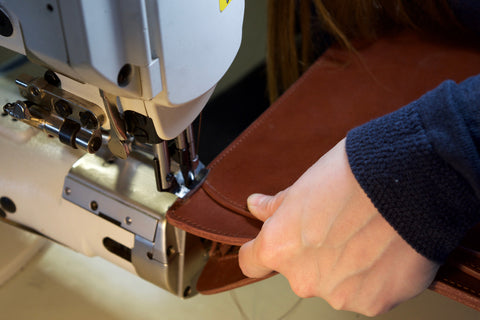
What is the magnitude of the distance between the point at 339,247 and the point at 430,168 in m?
0.15

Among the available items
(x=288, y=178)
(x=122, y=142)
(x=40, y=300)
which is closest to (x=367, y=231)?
(x=288, y=178)

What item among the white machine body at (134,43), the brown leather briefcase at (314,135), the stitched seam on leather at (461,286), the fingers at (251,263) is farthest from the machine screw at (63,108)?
the stitched seam on leather at (461,286)

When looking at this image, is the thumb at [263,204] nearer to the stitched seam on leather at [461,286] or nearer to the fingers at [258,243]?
the fingers at [258,243]

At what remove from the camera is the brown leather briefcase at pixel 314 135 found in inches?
30.7

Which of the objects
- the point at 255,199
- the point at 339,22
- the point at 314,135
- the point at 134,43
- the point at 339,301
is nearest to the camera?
the point at 134,43

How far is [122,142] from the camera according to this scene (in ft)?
2.40

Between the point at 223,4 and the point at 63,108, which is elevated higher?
the point at 223,4

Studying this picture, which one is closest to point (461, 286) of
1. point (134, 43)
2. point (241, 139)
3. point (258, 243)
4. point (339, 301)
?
point (339, 301)

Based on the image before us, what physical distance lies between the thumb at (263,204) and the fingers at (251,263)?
0.16 ft

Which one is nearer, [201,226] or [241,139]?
[201,226]

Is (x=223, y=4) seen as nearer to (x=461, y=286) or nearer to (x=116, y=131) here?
(x=116, y=131)

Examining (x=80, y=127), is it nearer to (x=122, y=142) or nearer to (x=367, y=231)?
(x=122, y=142)

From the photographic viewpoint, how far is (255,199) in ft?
2.60

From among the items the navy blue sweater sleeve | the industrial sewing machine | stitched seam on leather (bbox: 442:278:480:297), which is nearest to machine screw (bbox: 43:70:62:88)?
the industrial sewing machine
